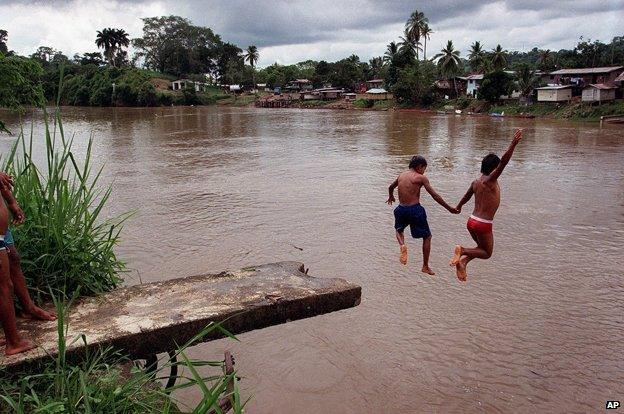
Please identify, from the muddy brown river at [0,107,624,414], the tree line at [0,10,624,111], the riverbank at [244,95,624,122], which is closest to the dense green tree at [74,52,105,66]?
the tree line at [0,10,624,111]

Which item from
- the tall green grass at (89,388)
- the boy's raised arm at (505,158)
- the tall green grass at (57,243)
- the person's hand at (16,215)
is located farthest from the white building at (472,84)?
the tall green grass at (89,388)

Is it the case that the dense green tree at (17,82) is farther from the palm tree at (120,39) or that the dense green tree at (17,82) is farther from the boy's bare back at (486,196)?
the palm tree at (120,39)

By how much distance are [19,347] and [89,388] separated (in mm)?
745

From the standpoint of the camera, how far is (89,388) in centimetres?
317

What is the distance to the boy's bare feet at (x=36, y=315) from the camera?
4.03 metres

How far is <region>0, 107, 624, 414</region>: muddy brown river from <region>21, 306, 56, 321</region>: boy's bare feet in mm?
1933

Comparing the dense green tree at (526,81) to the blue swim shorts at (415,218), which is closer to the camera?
the blue swim shorts at (415,218)

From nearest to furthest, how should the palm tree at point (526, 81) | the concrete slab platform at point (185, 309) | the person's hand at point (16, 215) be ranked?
the concrete slab platform at point (185, 309) → the person's hand at point (16, 215) → the palm tree at point (526, 81)

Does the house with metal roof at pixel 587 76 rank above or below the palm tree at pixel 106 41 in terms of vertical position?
below

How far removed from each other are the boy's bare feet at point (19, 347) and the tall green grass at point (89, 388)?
0.51ft

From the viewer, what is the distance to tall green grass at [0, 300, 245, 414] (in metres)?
2.96

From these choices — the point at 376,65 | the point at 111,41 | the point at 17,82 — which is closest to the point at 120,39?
the point at 111,41

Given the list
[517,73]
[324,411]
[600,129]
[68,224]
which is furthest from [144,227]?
[517,73]

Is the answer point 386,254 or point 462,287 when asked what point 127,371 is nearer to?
point 462,287
